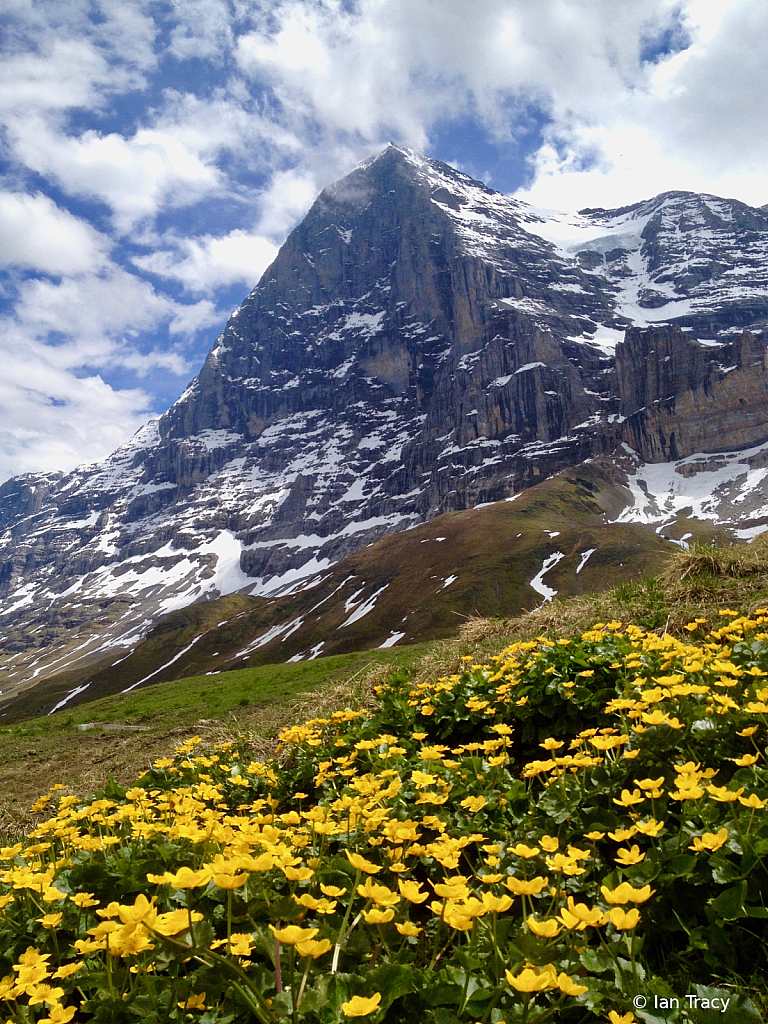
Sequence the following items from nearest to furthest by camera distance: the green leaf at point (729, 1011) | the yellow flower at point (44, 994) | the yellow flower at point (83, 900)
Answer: the green leaf at point (729, 1011)
the yellow flower at point (44, 994)
the yellow flower at point (83, 900)

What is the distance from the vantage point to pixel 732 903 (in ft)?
8.35

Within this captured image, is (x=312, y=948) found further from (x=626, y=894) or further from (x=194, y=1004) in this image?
(x=626, y=894)

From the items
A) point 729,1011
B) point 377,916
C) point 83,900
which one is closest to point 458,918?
point 377,916

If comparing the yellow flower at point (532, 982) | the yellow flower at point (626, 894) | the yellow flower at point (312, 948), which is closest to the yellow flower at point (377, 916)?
→ the yellow flower at point (312, 948)

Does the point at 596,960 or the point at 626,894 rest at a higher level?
the point at 626,894

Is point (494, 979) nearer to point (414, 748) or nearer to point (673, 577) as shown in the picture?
point (414, 748)

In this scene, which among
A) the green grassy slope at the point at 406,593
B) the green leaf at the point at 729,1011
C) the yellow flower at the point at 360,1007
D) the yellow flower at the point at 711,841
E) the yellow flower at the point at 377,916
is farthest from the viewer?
the green grassy slope at the point at 406,593

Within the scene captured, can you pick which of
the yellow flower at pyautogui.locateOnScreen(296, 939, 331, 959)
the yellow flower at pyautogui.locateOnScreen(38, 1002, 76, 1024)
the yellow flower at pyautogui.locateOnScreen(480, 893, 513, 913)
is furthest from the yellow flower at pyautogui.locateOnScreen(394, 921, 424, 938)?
the yellow flower at pyautogui.locateOnScreen(38, 1002, 76, 1024)

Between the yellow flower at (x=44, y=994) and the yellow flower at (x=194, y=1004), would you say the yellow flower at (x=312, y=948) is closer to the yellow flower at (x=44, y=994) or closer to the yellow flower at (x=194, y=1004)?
the yellow flower at (x=194, y=1004)

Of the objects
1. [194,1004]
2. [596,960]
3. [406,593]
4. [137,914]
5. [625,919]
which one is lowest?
[406,593]

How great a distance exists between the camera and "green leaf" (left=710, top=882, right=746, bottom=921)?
8.30ft

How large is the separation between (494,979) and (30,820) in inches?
253

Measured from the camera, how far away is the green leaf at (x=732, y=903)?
99.6 inches

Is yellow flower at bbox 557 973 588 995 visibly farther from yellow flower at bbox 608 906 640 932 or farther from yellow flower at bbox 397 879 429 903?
yellow flower at bbox 397 879 429 903
